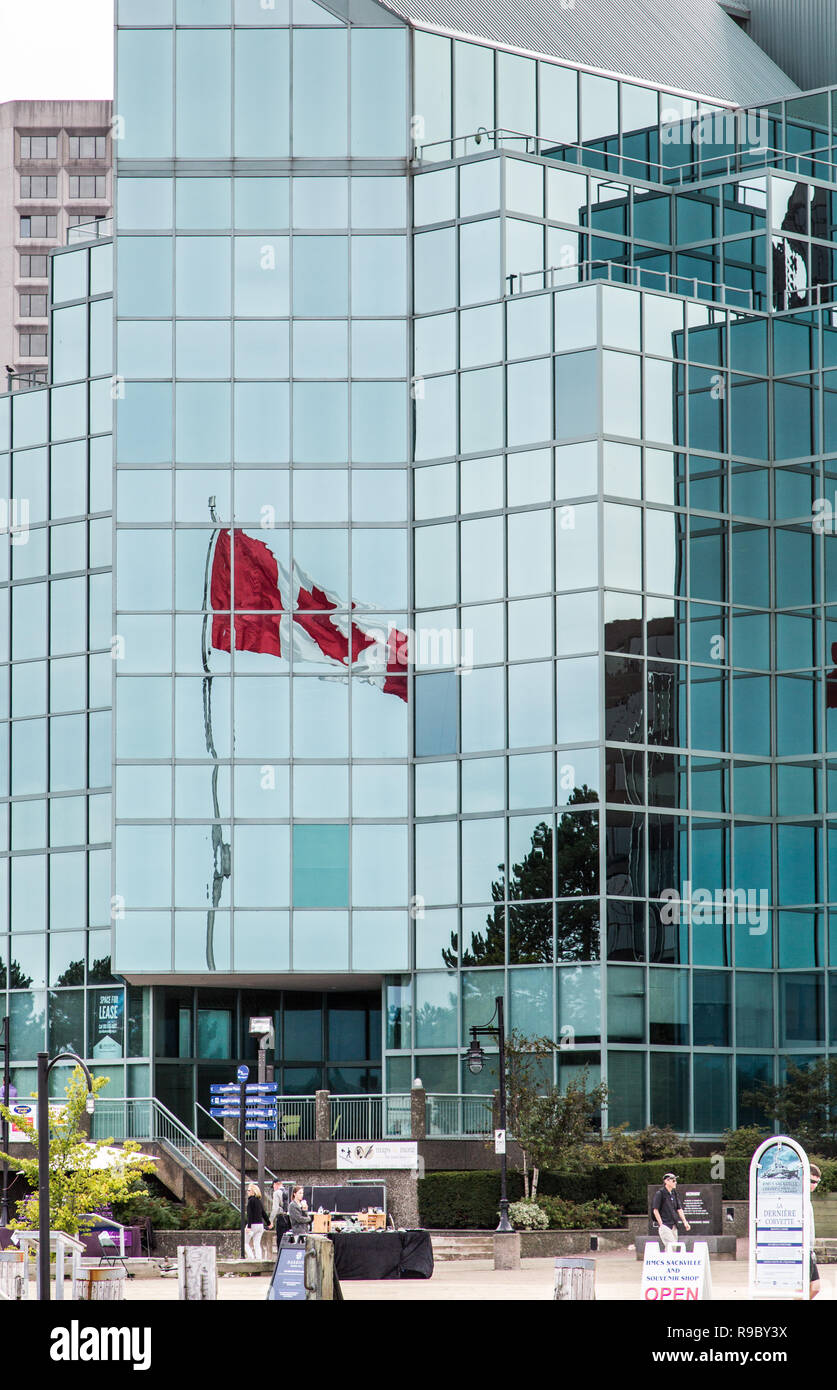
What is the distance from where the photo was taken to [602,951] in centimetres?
5103

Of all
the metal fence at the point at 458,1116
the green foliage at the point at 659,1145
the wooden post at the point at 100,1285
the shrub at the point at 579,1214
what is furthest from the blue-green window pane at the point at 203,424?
the wooden post at the point at 100,1285

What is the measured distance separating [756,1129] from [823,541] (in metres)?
15.3

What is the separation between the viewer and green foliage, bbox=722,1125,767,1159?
1953 inches

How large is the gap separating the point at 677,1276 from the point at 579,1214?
22.1 metres

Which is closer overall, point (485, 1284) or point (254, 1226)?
point (485, 1284)

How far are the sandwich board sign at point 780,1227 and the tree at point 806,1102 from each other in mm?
27036

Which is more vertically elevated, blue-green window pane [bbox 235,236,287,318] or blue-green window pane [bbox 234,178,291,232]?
blue-green window pane [bbox 234,178,291,232]

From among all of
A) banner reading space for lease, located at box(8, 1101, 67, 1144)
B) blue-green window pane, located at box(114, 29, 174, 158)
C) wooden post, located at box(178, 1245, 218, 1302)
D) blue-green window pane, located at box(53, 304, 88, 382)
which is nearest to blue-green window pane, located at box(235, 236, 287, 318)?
blue-green window pane, located at box(114, 29, 174, 158)

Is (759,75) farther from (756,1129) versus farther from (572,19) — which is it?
(756,1129)

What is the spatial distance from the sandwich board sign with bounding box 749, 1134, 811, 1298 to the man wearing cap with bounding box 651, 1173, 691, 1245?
18.0 ft

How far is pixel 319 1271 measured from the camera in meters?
22.5

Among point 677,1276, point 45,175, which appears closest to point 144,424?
point 677,1276

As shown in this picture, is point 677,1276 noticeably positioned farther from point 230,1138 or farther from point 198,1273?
point 230,1138

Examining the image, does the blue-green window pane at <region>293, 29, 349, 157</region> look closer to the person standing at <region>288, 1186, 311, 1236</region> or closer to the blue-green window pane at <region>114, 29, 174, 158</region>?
the blue-green window pane at <region>114, 29, 174, 158</region>
